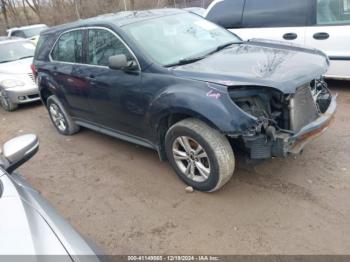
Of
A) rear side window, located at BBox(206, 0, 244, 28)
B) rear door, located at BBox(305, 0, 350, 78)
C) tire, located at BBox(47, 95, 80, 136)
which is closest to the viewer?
rear door, located at BBox(305, 0, 350, 78)

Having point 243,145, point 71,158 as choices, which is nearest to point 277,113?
point 243,145

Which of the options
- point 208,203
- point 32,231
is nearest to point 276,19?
point 208,203

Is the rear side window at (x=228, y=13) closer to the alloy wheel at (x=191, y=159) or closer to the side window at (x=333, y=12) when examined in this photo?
the side window at (x=333, y=12)

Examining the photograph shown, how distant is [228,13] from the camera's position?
248 inches

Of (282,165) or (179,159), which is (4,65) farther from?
(282,165)

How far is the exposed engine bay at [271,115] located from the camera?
2.96 m

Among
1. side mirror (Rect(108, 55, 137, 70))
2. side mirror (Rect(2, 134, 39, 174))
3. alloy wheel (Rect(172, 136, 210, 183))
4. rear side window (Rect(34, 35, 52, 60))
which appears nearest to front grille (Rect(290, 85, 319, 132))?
alloy wheel (Rect(172, 136, 210, 183))

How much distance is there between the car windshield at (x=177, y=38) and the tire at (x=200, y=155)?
78cm

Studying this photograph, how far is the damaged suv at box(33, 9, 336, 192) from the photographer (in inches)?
117

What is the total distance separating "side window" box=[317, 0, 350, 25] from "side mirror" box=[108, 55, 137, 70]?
11.6ft

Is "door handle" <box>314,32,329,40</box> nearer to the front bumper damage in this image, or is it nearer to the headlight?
the front bumper damage

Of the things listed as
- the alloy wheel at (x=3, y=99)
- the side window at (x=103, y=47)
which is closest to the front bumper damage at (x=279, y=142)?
the side window at (x=103, y=47)

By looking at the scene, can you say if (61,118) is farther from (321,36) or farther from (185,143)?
(321,36)

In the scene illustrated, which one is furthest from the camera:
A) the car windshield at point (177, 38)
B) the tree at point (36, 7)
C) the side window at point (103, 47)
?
the tree at point (36, 7)
